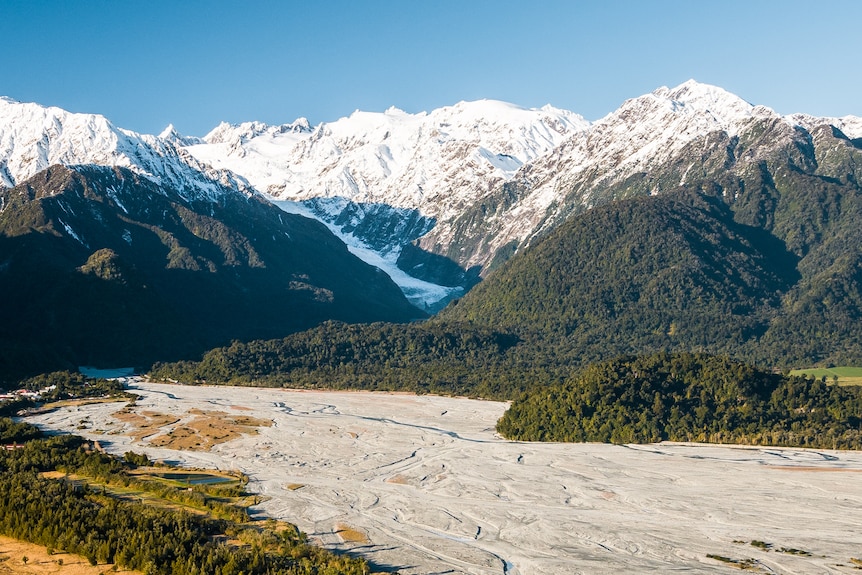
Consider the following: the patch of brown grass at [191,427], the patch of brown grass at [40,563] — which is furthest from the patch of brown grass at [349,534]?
Answer: the patch of brown grass at [191,427]

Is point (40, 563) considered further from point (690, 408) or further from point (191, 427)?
point (690, 408)

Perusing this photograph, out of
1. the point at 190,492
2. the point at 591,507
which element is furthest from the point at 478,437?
the point at 190,492

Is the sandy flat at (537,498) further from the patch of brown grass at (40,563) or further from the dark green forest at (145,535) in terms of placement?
the patch of brown grass at (40,563)

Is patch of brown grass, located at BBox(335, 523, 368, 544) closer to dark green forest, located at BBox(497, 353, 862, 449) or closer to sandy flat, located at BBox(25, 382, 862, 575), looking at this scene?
sandy flat, located at BBox(25, 382, 862, 575)

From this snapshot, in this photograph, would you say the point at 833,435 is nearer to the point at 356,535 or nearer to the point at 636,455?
the point at 636,455

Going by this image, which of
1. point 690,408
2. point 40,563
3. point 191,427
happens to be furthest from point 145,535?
point 690,408
